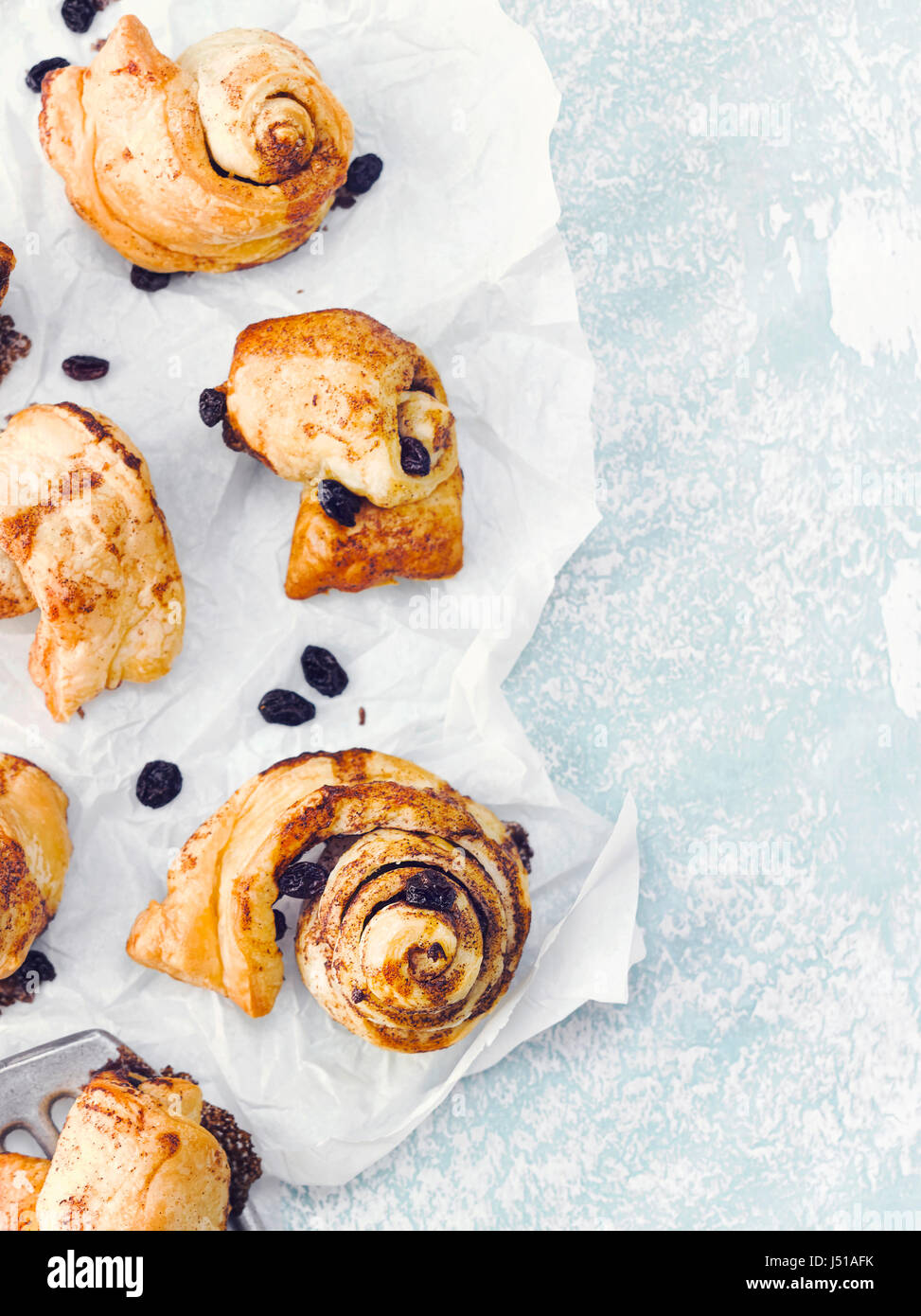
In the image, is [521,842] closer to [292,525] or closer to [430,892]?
[430,892]

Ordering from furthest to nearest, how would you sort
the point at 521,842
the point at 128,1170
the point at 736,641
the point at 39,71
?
the point at 736,641 → the point at 521,842 → the point at 39,71 → the point at 128,1170

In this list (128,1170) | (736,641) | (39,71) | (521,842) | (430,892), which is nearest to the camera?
(430,892)

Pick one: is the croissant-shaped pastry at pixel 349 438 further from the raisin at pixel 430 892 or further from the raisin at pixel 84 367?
the raisin at pixel 430 892

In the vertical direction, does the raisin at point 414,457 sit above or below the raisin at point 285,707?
above

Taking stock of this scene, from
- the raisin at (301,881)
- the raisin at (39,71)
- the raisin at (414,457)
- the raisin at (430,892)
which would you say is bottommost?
the raisin at (301,881)

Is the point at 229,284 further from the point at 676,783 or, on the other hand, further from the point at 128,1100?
the point at 128,1100

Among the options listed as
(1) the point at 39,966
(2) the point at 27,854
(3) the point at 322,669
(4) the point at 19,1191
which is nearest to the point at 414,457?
(3) the point at 322,669

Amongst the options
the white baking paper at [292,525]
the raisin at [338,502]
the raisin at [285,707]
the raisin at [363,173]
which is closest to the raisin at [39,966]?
the white baking paper at [292,525]
